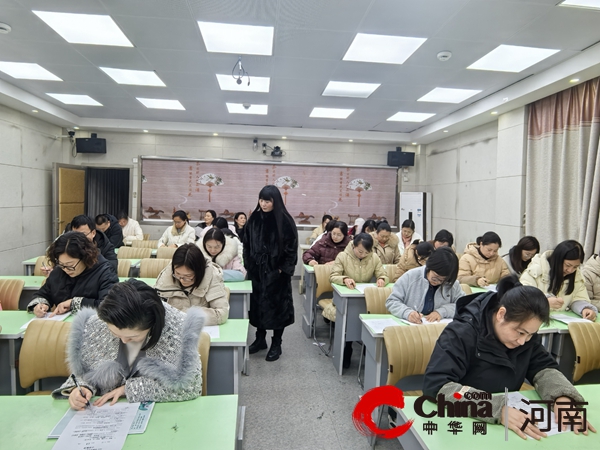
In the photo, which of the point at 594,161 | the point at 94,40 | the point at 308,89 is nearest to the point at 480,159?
the point at 594,161

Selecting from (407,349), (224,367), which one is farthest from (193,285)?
(407,349)

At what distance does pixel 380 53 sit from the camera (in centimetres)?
379

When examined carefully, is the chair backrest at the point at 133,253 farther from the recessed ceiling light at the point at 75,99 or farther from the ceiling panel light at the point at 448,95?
the ceiling panel light at the point at 448,95

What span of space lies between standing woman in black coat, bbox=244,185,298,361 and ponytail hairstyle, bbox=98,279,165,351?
189 centimetres

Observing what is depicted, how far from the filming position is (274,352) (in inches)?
144

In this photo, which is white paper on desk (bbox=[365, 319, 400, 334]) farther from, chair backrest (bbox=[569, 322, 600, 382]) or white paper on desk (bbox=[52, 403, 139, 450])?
white paper on desk (bbox=[52, 403, 139, 450])

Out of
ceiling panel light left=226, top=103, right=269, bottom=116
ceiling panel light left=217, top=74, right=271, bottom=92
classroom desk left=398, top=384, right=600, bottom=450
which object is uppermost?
ceiling panel light left=226, top=103, right=269, bottom=116

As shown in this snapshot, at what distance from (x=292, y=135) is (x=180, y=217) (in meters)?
3.11

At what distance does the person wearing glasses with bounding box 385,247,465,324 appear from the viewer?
2578 millimetres

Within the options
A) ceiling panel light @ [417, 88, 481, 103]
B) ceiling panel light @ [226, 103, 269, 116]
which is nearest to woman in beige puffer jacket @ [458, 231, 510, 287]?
ceiling panel light @ [417, 88, 481, 103]

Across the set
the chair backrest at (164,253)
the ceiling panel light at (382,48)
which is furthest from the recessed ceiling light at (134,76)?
the ceiling panel light at (382,48)

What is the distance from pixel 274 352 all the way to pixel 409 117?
478cm

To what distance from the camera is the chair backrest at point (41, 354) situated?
1903 millimetres

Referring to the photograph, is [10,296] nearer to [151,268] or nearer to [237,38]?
[151,268]
